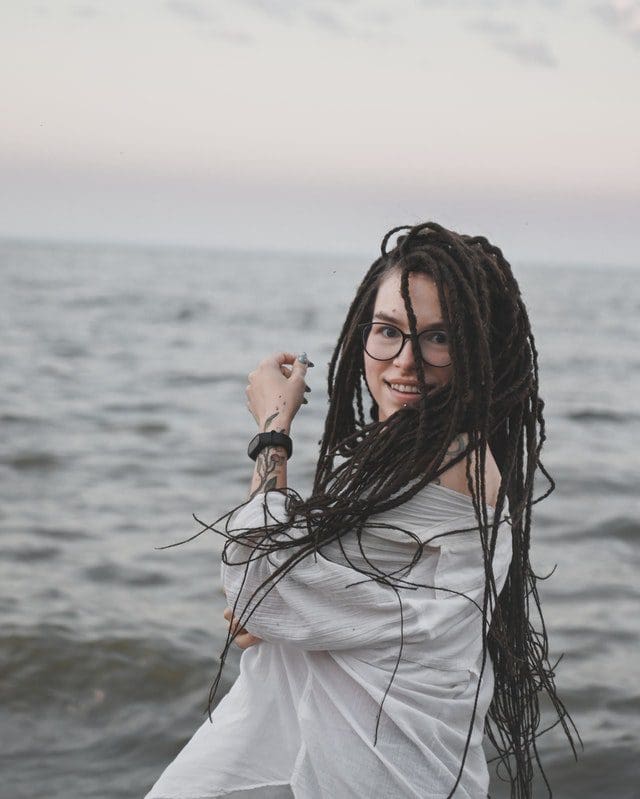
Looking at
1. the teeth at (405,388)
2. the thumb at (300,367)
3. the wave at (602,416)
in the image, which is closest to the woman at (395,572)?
the teeth at (405,388)

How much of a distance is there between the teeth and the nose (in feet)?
0.13

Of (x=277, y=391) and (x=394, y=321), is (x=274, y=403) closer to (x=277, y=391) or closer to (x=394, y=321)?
(x=277, y=391)

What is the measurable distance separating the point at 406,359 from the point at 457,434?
210 mm

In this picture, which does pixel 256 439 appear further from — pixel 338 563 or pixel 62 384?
pixel 62 384

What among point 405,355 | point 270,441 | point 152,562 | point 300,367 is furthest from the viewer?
point 152,562

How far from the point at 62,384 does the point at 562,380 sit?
8929 mm

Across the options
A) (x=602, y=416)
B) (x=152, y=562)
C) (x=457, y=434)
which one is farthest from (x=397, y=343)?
(x=602, y=416)

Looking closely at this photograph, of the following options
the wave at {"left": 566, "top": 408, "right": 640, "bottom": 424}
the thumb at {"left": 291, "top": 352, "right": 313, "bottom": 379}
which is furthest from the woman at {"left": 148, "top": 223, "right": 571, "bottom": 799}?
the wave at {"left": 566, "top": 408, "right": 640, "bottom": 424}

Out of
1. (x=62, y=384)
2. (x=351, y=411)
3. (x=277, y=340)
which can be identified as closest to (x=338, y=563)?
(x=351, y=411)

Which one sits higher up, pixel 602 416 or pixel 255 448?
pixel 255 448

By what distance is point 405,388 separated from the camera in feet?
8.35

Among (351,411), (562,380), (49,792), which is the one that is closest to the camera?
(351,411)

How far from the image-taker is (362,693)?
2400mm

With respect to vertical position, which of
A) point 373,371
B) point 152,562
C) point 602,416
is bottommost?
point 152,562
